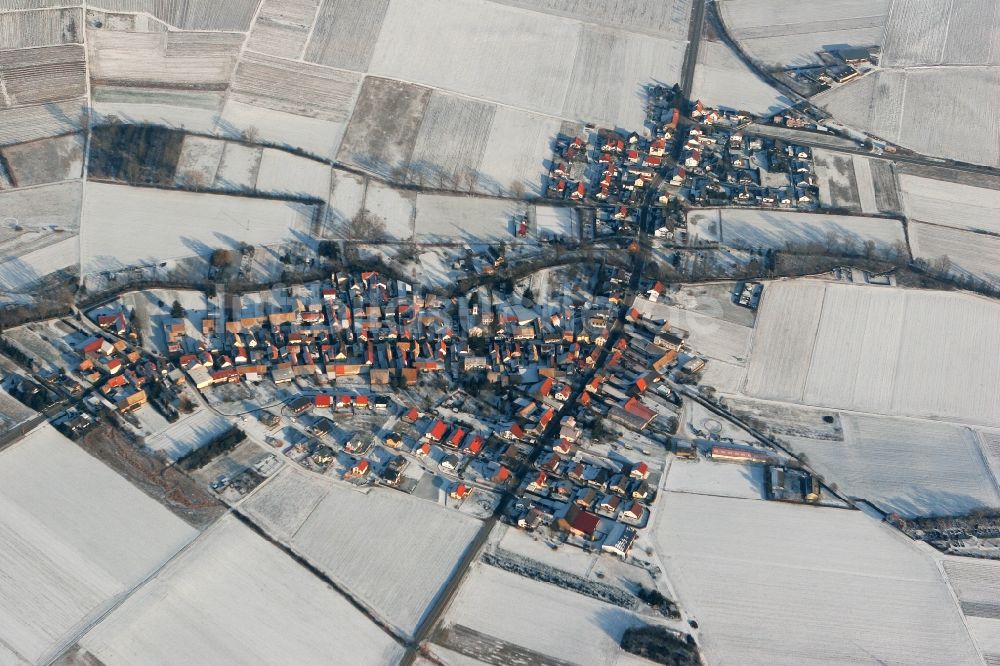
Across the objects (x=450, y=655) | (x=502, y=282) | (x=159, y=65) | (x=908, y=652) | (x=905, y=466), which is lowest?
(x=450, y=655)

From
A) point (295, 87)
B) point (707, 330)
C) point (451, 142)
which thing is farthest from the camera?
point (295, 87)

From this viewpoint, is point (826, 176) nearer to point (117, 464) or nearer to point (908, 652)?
point (908, 652)

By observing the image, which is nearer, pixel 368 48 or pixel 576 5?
pixel 368 48

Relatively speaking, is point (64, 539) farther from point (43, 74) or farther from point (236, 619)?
point (43, 74)

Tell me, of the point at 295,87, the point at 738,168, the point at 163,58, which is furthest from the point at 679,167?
the point at 163,58

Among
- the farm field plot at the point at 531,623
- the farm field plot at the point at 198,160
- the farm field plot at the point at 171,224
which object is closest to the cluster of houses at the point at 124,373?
the farm field plot at the point at 171,224

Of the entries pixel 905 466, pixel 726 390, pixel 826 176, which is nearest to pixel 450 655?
pixel 726 390

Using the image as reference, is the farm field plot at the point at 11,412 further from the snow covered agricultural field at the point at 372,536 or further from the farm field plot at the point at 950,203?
the farm field plot at the point at 950,203
